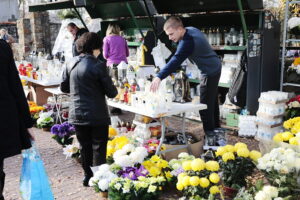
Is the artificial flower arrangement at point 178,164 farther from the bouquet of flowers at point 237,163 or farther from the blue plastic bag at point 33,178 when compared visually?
the blue plastic bag at point 33,178

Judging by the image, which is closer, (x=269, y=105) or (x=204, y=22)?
(x=269, y=105)

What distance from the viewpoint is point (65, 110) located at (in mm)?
6582

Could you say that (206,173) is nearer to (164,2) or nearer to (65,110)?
(65,110)

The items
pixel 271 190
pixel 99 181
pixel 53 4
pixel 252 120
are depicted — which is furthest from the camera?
pixel 53 4

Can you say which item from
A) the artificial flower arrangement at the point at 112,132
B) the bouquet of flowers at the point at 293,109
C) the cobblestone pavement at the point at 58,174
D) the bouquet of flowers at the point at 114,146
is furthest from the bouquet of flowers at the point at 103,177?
the bouquet of flowers at the point at 293,109

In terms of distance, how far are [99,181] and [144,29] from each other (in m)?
5.09

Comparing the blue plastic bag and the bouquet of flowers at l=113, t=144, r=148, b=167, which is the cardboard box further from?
the blue plastic bag

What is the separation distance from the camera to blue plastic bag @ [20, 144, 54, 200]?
286 cm

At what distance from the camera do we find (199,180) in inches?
117

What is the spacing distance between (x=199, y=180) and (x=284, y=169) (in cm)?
69

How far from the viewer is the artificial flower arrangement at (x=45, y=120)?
243 inches

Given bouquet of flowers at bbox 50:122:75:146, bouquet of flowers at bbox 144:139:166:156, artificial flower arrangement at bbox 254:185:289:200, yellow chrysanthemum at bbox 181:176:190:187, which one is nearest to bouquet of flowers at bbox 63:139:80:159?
bouquet of flowers at bbox 50:122:75:146

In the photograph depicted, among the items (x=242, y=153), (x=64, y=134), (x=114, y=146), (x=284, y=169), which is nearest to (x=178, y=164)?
(x=242, y=153)

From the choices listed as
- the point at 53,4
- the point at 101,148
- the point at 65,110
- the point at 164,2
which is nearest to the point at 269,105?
the point at 101,148
